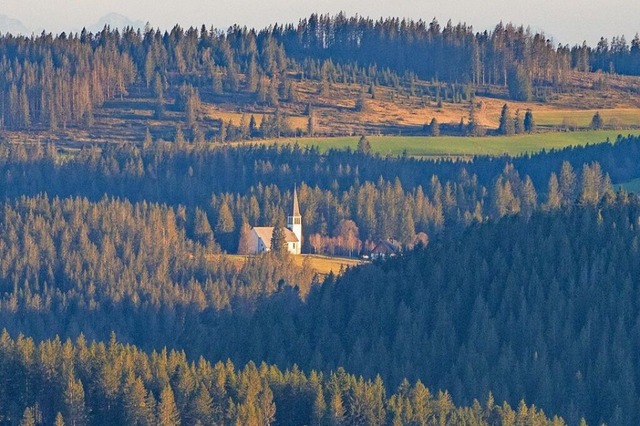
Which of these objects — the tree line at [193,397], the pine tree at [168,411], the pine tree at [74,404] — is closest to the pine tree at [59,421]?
the tree line at [193,397]

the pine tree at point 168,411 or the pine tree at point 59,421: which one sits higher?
the pine tree at point 168,411

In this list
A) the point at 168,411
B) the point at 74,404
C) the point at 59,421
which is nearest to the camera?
the point at 59,421

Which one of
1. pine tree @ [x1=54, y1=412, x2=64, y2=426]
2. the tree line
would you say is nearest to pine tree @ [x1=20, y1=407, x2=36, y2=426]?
the tree line

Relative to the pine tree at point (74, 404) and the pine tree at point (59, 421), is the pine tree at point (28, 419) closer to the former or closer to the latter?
the pine tree at point (59, 421)

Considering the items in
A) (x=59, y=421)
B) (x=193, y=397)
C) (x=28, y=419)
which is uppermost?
(x=193, y=397)

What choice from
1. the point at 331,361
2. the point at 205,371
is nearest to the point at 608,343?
the point at 331,361

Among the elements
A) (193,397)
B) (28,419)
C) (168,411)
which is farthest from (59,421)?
(193,397)

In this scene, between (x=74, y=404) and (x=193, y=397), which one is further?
(x=74, y=404)

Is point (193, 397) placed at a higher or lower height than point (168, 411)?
higher

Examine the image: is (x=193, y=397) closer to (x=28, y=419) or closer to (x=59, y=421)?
(x=59, y=421)

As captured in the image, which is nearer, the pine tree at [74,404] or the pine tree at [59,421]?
the pine tree at [59,421]

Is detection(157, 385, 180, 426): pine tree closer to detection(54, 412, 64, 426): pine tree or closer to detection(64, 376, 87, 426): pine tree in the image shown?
detection(64, 376, 87, 426): pine tree
